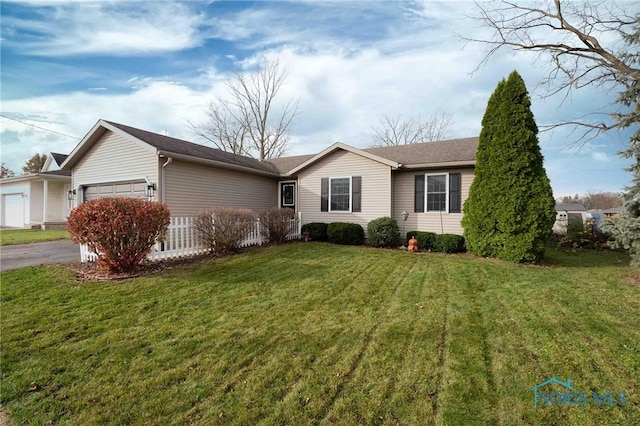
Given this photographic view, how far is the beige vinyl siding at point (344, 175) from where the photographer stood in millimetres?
11125

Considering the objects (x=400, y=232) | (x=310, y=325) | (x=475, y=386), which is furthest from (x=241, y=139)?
(x=475, y=386)

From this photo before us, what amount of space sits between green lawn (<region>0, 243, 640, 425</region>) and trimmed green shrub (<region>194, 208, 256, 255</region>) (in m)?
2.32

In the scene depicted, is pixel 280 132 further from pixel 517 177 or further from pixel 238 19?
pixel 517 177

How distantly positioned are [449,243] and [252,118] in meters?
21.3

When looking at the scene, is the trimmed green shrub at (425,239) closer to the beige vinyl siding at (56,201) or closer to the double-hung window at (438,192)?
the double-hung window at (438,192)

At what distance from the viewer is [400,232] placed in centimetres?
1128

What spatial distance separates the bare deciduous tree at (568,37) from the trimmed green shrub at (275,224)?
383 inches

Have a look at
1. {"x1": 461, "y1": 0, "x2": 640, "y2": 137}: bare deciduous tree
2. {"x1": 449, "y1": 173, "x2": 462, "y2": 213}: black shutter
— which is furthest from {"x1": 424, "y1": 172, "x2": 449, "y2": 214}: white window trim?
{"x1": 461, "y1": 0, "x2": 640, "y2": 137}: bare deciduous tree

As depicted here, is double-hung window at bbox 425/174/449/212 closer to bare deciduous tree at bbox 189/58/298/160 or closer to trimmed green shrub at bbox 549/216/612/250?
Result: trimmed green shrub at bbox 549/216/612/250

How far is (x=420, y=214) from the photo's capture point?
11.1 meters

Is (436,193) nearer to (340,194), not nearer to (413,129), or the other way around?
(340,194)

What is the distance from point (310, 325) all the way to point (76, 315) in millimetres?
3353


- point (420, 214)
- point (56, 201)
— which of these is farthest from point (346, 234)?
point (56, 201)

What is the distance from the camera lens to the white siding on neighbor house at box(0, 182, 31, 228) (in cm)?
1862
